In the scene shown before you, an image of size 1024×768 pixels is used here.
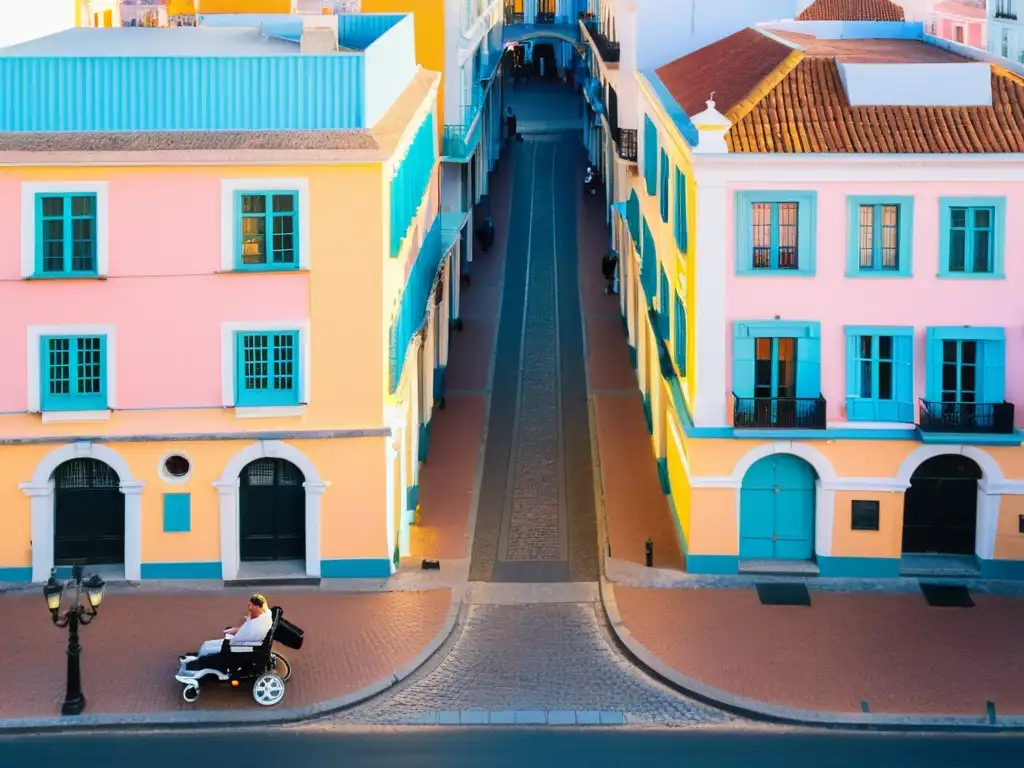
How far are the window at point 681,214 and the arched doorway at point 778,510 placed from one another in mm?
5325

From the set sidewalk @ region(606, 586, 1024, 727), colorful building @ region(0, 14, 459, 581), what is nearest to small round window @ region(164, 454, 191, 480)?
colorful building @ region(0, 14, 459, 581)

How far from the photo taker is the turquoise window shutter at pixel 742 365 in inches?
1347

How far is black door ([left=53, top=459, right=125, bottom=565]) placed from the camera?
34406 mm

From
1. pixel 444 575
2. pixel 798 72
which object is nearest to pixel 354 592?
pixel 444 575

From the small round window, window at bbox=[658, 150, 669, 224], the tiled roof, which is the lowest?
the small round window

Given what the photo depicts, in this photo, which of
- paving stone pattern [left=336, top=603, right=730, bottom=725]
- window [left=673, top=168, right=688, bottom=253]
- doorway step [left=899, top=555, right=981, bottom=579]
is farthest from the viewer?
window [left=673, top=168, right=688, bottom=253]

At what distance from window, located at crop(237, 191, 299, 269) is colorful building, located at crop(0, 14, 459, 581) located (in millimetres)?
42

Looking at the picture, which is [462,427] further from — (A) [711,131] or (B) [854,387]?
(A) [711,131]

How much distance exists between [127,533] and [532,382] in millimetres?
19194

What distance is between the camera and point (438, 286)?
47938 mm

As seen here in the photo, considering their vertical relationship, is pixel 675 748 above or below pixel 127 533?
below

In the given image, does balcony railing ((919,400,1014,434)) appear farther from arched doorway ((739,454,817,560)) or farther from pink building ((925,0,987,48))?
pink building ((925,0,987,48))

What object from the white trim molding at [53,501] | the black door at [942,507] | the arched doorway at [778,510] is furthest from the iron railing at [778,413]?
the white trim molding at [53,501]

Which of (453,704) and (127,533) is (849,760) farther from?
(127,533)
